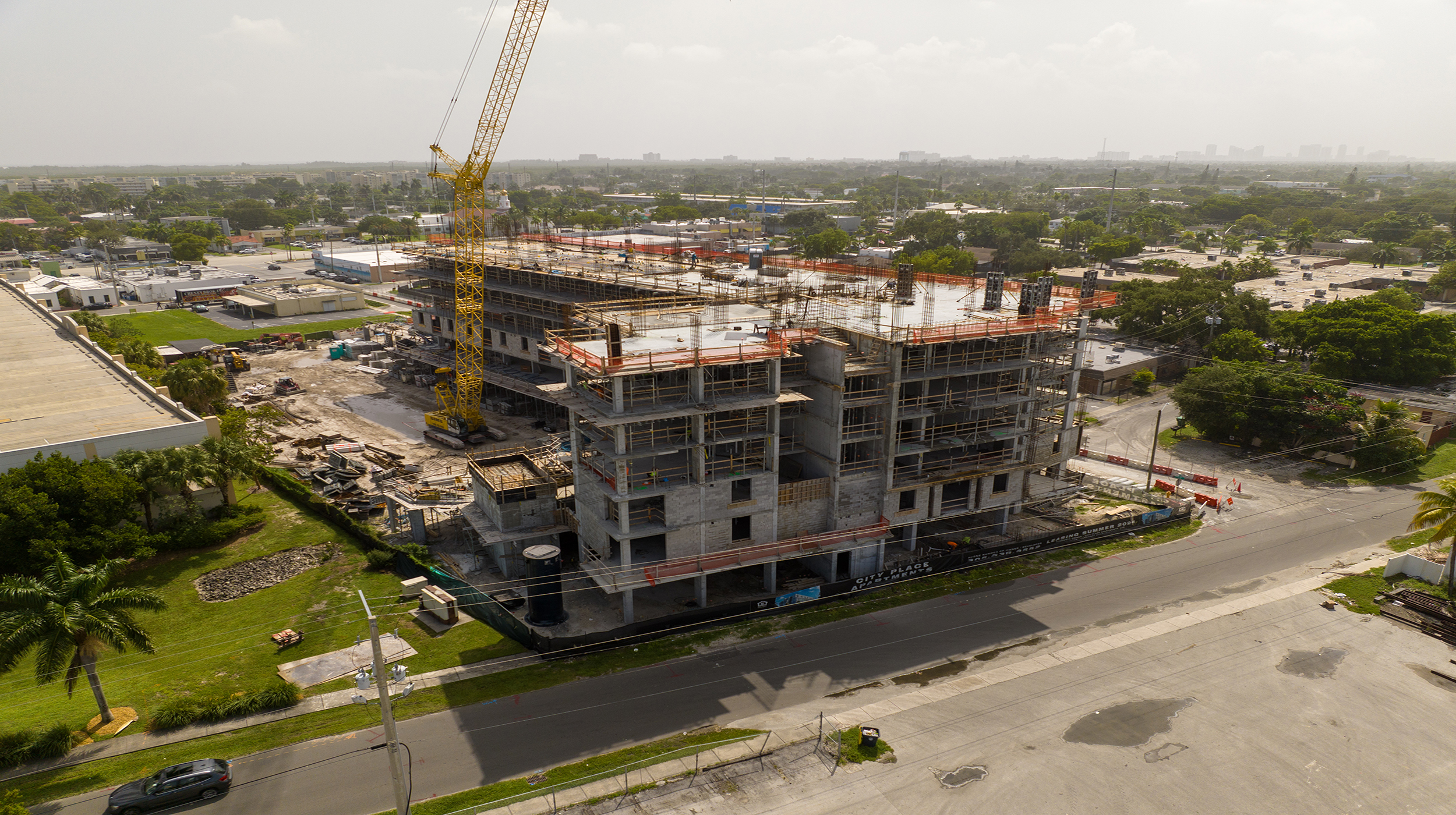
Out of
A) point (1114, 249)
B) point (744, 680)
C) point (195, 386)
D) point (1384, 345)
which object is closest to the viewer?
point (744, 680)

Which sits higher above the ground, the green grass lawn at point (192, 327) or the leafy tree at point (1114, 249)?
the leafy tree at point (1114, 249)

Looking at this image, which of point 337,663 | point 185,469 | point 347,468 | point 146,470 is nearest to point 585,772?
point 337,663

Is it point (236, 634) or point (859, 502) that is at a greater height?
point (859, 502)

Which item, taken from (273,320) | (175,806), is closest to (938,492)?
(175,806)

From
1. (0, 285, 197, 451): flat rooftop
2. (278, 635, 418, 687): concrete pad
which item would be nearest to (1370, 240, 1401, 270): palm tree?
(278, 635, 418, 687): concrete pad

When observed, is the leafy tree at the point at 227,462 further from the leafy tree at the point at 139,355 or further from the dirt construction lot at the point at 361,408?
the leafy tree at the point at 139,355

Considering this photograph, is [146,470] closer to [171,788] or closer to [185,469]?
[185,469]

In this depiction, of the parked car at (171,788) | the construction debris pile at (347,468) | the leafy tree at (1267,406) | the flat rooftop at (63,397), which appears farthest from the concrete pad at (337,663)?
the leafy tree at (1267,406)
